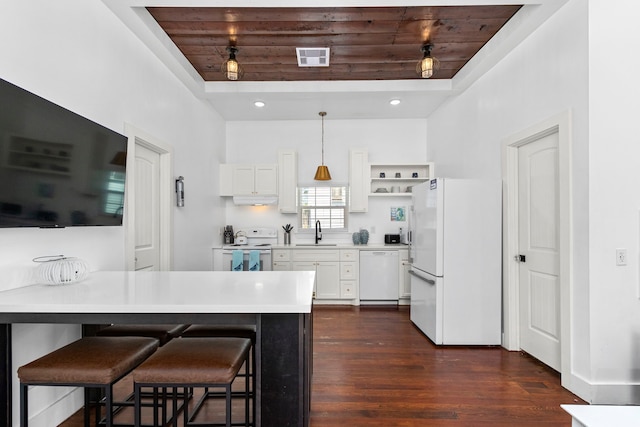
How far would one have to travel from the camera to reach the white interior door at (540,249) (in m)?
2.97

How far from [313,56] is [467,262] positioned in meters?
2.64

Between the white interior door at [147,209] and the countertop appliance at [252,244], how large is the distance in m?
1.68

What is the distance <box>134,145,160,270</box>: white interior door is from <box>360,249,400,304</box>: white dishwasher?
9.38 ft

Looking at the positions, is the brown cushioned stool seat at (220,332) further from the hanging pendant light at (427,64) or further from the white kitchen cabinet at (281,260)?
the white kitchen cabinet at (281,260)

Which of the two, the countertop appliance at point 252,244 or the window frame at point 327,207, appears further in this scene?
the window frame at point 327,207

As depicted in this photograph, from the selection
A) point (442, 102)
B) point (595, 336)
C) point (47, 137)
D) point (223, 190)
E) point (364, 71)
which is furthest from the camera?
point (223, 190)

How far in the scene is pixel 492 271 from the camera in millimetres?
3639

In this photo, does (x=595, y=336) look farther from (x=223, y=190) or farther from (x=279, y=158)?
(x=223, y=190)

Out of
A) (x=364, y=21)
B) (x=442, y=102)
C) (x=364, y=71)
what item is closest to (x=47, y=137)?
(x=364, y=21)

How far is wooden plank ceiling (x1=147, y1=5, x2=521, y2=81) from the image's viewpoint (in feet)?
9.91

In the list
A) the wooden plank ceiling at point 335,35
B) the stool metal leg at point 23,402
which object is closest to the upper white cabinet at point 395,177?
the wooden plank ceiling at point 335,35

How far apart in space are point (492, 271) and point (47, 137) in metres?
3.74

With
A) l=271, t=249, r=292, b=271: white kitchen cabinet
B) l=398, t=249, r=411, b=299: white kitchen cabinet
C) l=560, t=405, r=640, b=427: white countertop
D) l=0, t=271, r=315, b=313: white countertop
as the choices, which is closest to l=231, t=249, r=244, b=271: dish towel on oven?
l=271, t=249, r=292, b=271: white kitchen cabinet

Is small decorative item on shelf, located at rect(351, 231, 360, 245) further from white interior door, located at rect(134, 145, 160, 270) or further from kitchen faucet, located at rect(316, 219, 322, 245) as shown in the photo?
white interior door, located at rect(134, 145, 160, 270)
